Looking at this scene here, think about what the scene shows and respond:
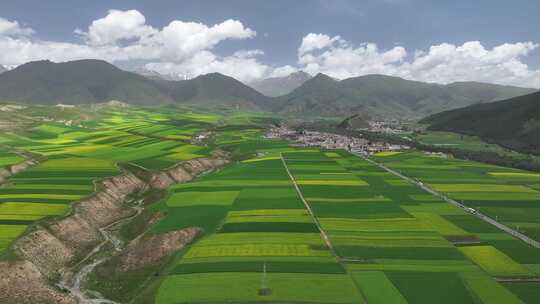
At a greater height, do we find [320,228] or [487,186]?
[487,186]

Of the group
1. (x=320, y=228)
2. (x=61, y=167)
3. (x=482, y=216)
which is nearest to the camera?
(x=320, y=228)

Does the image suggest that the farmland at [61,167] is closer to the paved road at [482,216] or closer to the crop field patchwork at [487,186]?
the paved road at [482,216]

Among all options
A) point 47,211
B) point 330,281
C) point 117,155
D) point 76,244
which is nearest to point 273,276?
point 330,281

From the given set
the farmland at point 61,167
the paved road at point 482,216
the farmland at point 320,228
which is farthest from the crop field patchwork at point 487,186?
the farmland at point 61,167

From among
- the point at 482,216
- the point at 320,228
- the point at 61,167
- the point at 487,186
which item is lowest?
the point at 320,228

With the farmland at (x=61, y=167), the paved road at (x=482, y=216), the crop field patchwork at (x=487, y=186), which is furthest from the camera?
the crop field patchwork at (x=487, y=186)

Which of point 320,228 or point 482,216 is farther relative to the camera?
point 482,216

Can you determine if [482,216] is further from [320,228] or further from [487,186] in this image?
[320,228]

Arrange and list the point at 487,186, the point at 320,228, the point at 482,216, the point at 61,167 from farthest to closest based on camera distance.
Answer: the point at 61,167, the point at 487,186, the point at 482,216, the point at 320,228

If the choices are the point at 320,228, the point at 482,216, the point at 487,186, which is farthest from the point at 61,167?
the point at 487,186
